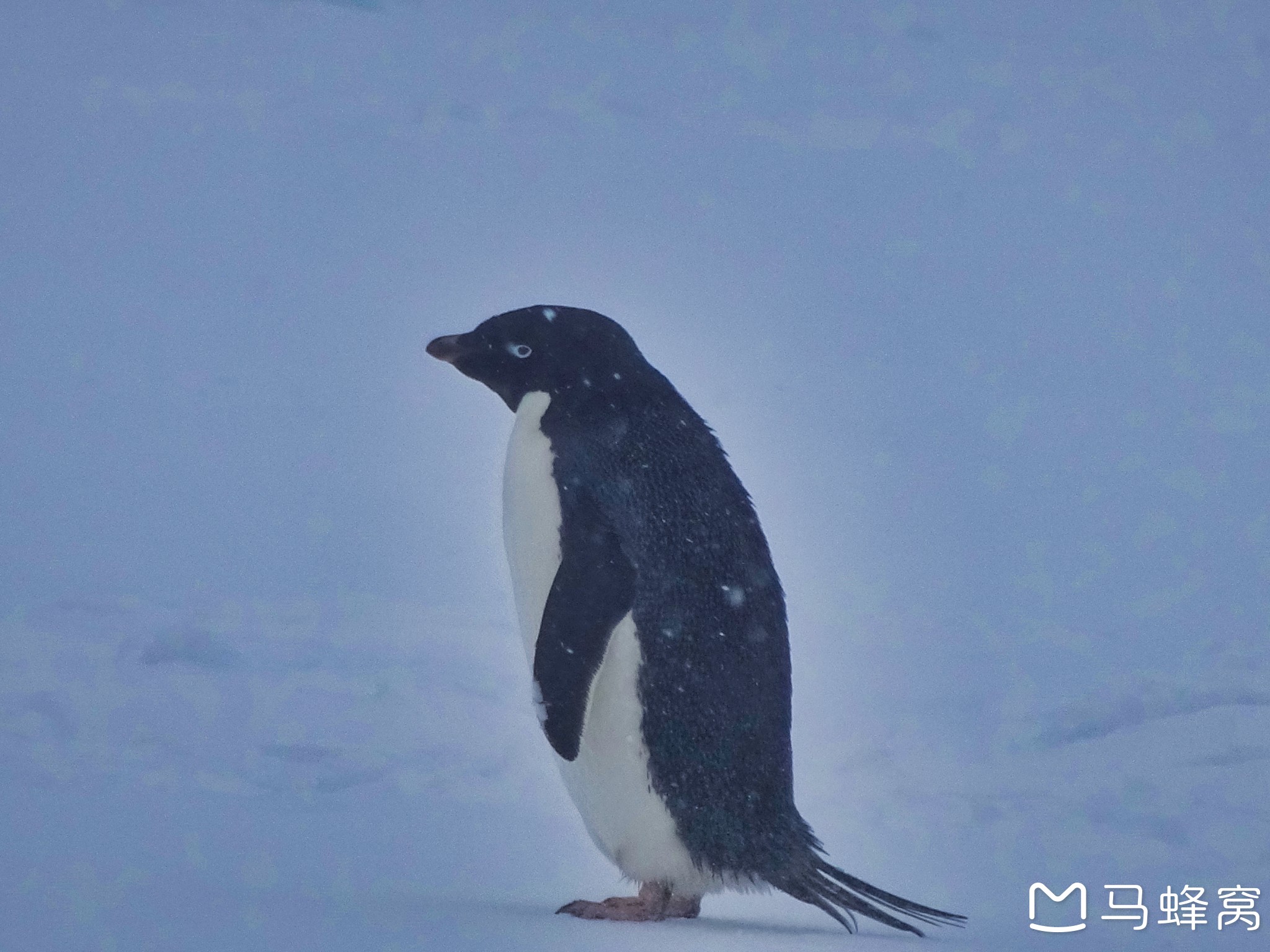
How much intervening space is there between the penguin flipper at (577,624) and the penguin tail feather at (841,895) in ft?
1.65

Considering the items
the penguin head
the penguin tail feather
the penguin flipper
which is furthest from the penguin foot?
the penguin head

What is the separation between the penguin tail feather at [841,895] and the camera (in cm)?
252

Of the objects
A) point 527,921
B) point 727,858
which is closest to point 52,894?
point 527,921

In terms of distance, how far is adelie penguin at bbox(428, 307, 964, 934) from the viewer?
8.08ft

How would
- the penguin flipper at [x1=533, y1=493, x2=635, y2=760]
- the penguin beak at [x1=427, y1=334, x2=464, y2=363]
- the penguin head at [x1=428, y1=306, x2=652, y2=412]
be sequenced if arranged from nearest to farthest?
the penguin flipper at [x1=533, y1=493, x2=635, y2=760]
the penguin head at [x1=428, y1=306, x2=652, y2=412]
the penguin beak at [x1=427, y1=334, x2=464, y2=363]

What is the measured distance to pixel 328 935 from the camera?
219cm

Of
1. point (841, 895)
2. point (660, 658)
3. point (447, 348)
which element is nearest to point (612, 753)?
point (660, 658)

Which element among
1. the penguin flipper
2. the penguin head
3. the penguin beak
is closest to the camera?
the penguin flipper

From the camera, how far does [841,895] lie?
2537 millimetres

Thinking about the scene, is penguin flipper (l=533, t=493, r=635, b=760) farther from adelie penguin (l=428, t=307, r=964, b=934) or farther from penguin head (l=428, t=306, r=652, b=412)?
penguin head (l=428, t=306, r=652, b=412)

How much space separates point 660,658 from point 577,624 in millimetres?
172

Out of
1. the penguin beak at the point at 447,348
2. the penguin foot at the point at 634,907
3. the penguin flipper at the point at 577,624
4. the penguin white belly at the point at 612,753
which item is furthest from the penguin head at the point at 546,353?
the penguin foot at the point at 634,907

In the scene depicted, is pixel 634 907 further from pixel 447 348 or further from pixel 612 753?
pixel 447 348

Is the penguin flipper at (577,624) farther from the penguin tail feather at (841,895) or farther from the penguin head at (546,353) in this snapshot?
the penguin tail feather at (841,895)
